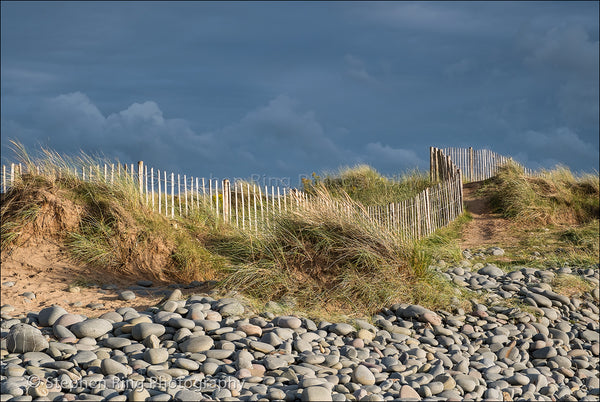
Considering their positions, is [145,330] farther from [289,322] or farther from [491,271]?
[491,271]

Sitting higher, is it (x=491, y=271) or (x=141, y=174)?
(x=141, y=174)

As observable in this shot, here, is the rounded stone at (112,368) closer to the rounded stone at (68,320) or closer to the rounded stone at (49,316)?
the rounded stone at (68,320)

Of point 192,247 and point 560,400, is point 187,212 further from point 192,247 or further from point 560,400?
point 560,400

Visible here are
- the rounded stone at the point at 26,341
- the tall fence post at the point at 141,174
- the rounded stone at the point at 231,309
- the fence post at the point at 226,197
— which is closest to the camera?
the rounded stone at the point at 26,341

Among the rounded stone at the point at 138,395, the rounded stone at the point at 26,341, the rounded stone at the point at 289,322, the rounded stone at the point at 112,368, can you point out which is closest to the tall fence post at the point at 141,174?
the rounded stone at the point at 26,341

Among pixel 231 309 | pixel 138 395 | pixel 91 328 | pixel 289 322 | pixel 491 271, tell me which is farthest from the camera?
pixel 491 271

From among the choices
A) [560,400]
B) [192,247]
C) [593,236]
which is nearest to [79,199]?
[192,247]

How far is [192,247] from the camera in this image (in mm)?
9422

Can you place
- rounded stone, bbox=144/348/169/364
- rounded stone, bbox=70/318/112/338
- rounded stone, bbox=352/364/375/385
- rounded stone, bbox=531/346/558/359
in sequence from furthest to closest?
rounded stone, bbox=531/346/558/359, rounded stone, bbox=70/318/112/338, rounded stone, bbox=144/348/169/364, rounded stone, bbox=352/364/375/385

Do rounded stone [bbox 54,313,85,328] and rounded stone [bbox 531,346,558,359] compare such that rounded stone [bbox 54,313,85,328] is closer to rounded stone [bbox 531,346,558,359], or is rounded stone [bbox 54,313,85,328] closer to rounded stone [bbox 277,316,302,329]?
rounded stone [bbox 277,316,302,329]

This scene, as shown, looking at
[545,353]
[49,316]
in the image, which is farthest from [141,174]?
[545,353]

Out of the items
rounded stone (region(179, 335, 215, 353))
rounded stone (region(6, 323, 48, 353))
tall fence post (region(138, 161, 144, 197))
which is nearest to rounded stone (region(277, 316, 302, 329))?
rounded stone (region(179, 335, 215, 353))

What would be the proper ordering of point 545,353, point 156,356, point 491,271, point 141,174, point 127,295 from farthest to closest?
point 141,174
point 491,271
point 127,295
point 545,353
point 156,356

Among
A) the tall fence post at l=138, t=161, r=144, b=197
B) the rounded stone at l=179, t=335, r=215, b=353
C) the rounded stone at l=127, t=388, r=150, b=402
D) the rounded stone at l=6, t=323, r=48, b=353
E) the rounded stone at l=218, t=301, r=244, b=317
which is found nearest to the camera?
the rounded stone at l=127, t=388, r=150, b=402
